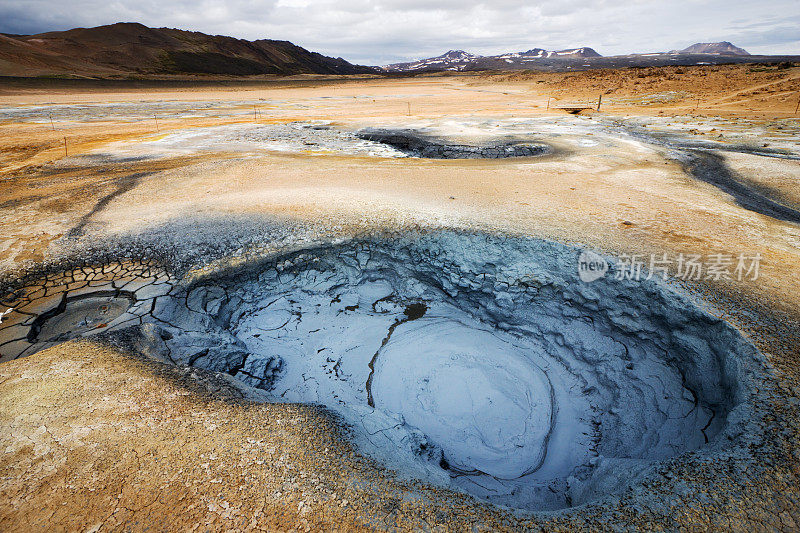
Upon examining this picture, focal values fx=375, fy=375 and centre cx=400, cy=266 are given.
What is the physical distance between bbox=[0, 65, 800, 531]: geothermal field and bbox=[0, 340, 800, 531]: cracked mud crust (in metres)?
0.01

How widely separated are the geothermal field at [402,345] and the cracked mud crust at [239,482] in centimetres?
1

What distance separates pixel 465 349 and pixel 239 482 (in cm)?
312

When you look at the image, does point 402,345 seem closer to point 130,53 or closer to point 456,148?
point 456,148

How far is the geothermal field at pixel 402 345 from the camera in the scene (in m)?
2.07

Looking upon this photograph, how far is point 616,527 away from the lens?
6.36 feet

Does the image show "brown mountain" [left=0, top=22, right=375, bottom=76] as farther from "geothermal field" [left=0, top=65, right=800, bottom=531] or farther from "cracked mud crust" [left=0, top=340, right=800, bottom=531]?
"cracked mud crust" [left=0, top=340, right=800, bottom=531]

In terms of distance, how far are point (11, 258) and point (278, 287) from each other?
10.6ft

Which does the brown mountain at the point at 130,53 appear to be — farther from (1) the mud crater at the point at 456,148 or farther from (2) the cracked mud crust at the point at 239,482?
(2) the cracked mud crust at the point at 239,482

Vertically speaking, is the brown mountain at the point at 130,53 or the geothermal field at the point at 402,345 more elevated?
the brown mountain at the point at 130,53

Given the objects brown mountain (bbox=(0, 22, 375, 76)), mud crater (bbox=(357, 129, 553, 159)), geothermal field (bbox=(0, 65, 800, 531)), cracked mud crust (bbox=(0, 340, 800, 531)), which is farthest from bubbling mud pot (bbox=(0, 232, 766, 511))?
brown mountain (bbox=(0, 22, 375, 76))

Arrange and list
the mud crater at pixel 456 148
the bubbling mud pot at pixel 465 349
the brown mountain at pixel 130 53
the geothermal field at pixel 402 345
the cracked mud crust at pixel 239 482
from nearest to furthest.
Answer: the cracked mud crust at pixel 239 482
the geothermal field at pixel 402 345
the bubbling mud pot at pixel 465 349
the mud crater at pixel 456 148
the brown mountain at pixel 130 53

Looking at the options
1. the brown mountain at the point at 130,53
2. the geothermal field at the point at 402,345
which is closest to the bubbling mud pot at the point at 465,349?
the geothermal field at the point at 402,345

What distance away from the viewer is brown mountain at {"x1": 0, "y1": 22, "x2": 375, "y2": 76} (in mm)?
46750

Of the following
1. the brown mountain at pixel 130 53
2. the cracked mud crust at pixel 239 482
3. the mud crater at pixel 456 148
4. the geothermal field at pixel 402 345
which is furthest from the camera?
the brown mountain at pixel 130 53
